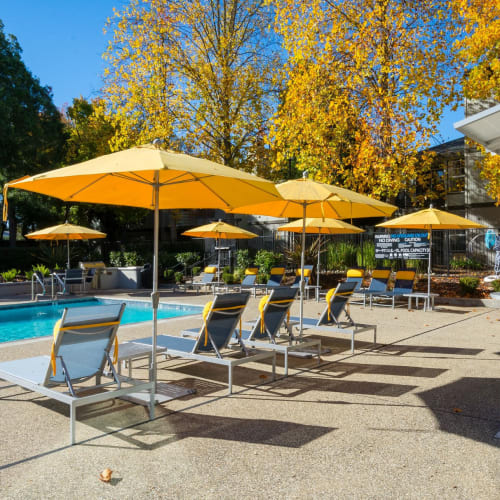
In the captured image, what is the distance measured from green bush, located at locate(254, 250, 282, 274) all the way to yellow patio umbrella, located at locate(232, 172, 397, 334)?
11437 millimetres

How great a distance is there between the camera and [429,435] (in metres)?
4.11

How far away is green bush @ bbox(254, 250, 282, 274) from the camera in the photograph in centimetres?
2041

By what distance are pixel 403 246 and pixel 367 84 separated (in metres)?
6.18

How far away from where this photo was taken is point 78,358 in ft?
14.8

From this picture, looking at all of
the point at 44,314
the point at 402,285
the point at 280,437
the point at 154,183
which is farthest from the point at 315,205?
the point at 44,314

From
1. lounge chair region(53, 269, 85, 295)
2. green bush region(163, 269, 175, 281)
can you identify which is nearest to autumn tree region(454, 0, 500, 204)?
green bush region(163, 269, 175, 281)

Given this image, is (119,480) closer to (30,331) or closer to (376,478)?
(376,478)

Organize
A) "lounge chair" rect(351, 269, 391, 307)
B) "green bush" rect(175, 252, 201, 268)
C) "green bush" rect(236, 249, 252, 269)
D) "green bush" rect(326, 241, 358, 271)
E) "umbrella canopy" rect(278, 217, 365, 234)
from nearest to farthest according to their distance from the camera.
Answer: "umbrella canopy" rect(278, 217, 365, 234)
"lounge chair" rect(351, 269, 391, 307)
"green bush" rect(326, 241, 358, 271)
"green bush" rect(236, 249, 252, 269)
"green bush" rect(175, 252, 201, 268)

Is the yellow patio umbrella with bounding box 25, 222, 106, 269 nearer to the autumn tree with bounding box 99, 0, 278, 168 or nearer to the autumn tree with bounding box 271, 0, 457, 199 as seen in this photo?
the autumn tree with bounding box 99, 0, 278, 168

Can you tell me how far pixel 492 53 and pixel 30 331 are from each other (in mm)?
15927

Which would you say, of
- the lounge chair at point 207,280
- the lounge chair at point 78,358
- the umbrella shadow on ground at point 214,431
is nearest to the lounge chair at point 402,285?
the lounge chair at point 207,280

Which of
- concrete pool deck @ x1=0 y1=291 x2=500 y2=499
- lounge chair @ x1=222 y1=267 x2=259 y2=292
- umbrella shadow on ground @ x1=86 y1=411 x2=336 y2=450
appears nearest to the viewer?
concrete pool deck @ x1=0 y1=291 x2=500 y2=499

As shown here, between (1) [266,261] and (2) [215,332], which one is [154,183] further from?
(1) [266,261]

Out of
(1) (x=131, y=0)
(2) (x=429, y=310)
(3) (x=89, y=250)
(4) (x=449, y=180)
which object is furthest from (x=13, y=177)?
(4) (x=449, y=180)
